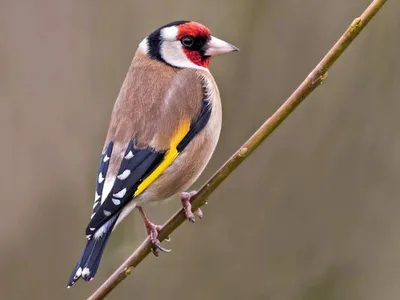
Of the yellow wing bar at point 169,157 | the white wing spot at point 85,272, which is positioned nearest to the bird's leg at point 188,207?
the yellow wing bar at point 169,157

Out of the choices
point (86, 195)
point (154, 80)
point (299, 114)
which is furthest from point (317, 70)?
point (86, 195)

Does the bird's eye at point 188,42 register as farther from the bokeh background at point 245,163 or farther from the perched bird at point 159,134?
the bokeh background at point 245,163

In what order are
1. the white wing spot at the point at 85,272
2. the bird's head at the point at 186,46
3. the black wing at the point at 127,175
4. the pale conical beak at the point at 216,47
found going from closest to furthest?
the white wing spot at the point at 85,272 < the black wing at the point at 127,175 < the pale conical beak at the point at 216,47 < the bird's head at the point at 186,46

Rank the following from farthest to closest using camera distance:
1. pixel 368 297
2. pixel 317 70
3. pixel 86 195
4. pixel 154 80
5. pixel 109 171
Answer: pixel 86 195, pixel 368 297, pixel 154 80, pixel 109 171, pixel 317 70

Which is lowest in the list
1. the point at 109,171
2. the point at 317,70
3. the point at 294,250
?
the point at 294,250

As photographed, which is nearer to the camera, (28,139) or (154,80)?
(154,80)

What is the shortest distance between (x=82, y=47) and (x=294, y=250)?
1.92 meters

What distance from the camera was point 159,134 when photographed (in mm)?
3734

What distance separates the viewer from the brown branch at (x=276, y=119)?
2.91 metres

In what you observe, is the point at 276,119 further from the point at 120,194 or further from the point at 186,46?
the point at 186,46

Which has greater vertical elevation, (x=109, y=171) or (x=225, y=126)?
(x=109, y=171)

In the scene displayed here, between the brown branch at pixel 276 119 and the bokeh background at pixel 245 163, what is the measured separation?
4.26 feet

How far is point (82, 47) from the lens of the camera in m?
5.46

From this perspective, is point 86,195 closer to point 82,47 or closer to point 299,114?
point 82,47
